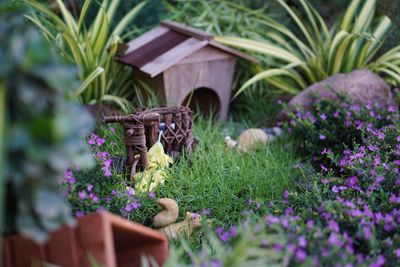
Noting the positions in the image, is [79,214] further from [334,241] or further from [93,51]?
[93,51]

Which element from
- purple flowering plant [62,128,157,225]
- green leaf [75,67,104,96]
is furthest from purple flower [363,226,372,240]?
green leaf [75,67,104,96]

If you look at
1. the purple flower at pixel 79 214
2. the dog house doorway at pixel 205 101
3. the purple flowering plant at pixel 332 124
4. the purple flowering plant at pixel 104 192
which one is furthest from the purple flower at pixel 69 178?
the dog house doorway at pixel 205 101

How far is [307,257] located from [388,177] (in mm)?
843

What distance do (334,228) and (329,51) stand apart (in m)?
2.28

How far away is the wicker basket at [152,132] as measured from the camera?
276cm

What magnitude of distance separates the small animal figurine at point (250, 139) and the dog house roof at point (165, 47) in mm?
667

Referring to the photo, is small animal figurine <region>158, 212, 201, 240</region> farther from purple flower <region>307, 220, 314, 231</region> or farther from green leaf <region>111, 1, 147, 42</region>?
green leaf <region>111, 1, 147, 42</region>

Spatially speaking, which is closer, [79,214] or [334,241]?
[334,241]

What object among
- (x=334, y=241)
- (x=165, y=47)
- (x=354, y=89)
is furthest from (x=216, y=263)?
(x=165, y=47)

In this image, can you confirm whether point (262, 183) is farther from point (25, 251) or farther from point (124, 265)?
point (25, 251)

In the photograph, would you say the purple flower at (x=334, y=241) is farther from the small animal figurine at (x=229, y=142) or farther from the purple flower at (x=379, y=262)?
the small animal figurine at (x=229, y=142)

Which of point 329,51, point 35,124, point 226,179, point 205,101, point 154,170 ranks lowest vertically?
point 205,101

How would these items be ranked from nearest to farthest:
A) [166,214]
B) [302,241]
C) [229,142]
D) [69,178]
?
1. [302,241]
2. [69,178]
3. [166,214]
4. [229,142]

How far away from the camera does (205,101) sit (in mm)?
4211
